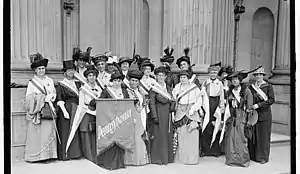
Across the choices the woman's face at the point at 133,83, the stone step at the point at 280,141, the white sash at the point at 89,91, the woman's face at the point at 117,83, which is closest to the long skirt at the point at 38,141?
the white sash at the point at 89,91

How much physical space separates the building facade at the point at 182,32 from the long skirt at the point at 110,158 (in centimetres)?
101

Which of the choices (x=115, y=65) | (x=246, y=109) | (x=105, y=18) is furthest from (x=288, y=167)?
(x=105, y=18)

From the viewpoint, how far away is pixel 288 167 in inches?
131

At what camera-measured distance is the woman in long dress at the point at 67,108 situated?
3.09 meters

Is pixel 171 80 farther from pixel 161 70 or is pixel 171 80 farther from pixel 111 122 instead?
pixel 111 122

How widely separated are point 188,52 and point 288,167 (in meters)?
1.51

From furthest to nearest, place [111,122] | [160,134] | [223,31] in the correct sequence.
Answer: [223,31]
[160,134]
[111,122]

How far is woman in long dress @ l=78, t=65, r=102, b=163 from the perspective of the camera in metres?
3.07

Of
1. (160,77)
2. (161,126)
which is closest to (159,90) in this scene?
(160,77)

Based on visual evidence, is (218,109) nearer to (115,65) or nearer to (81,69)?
(115,65)

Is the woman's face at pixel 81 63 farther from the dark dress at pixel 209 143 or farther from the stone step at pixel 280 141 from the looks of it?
the stone step at pixel 280 141

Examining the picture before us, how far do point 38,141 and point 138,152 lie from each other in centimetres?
86

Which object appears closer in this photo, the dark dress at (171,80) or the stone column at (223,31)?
the dark dress at (171,80)

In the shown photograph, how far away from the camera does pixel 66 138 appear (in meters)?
3.14
